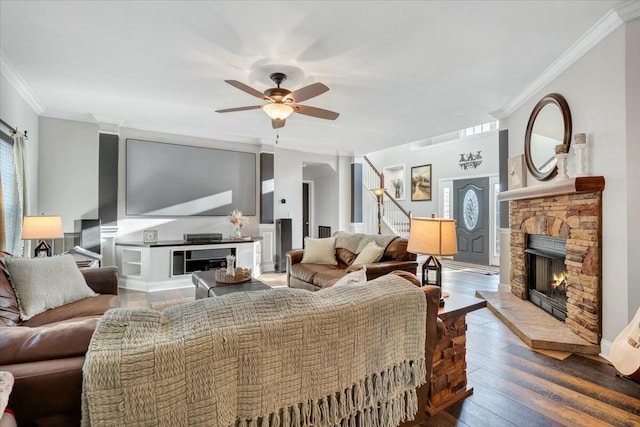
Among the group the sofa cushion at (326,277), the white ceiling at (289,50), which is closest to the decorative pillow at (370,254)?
the sofa cushion at (326,277)

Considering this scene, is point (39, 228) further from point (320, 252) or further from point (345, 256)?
point (345, 256)

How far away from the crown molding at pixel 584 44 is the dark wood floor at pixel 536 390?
8.58 ft

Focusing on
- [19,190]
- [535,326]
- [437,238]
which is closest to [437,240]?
[437,238]

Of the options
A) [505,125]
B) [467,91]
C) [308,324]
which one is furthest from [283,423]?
[505,125]

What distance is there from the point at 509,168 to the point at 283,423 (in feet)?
14.5

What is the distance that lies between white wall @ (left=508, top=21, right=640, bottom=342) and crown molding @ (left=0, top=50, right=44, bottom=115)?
17.1 feet

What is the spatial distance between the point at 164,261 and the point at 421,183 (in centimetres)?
654

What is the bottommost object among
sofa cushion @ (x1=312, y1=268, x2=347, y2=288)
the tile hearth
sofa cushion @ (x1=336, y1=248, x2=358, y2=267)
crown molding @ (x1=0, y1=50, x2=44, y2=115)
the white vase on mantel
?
the tile hearth

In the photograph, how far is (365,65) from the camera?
10.1 feet

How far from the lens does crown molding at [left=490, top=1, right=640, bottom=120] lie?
2299 millimetres

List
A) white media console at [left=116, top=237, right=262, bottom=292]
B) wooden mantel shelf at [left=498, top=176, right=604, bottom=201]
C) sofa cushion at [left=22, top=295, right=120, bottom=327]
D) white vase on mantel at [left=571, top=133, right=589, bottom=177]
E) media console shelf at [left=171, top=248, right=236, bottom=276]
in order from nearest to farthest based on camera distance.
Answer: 1. sofa cushion at [left=22, top=295, right=120, bottom=327]
2. wooden mantel shelf at [left=498, top=176, right=604, bottom=201]
3. white vase on mantel at [left=571, top=133, right=589, bottom=177]
4. white media console at [left=116, top=237, right=262, bottom=292]
5. media console shelf at [left=171, top=248, right=236, bottom=276]

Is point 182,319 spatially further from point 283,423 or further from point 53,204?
point 53,204

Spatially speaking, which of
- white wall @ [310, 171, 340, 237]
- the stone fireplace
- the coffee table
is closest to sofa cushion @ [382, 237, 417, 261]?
the stone fireplace

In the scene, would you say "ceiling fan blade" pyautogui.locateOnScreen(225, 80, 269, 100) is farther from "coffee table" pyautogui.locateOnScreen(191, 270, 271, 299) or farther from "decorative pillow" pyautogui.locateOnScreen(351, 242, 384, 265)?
"decorative pillow" pyautogui.locateOnScreen(351, 242, 384, 265)
